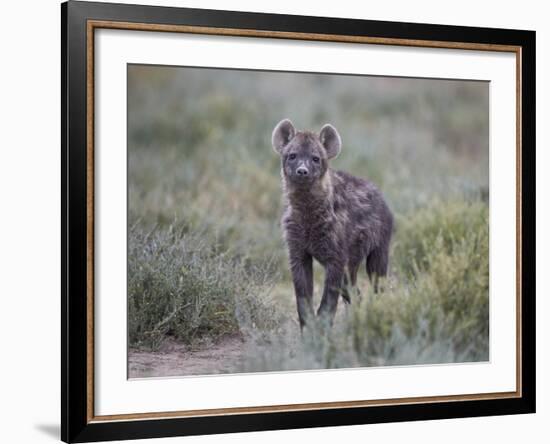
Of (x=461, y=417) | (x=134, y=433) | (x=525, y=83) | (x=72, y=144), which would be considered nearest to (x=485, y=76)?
(x=525, y=83)

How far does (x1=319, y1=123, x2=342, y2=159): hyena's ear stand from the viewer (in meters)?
6.44

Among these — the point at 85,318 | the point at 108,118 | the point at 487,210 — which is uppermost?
the point at 108,118

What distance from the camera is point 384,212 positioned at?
7.05 m

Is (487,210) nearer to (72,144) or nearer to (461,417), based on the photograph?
(461,417)

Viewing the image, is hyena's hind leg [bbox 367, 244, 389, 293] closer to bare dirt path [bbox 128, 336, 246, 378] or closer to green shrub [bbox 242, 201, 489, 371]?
green shrub [bbox 242, 201, 489, 371]

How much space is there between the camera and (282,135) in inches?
253

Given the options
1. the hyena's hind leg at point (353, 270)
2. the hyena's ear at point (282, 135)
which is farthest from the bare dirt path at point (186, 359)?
the hyena's ear at point (282, 135)

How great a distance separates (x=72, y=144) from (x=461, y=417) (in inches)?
109

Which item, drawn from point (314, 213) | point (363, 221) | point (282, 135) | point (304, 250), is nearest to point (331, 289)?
point (304, 250)

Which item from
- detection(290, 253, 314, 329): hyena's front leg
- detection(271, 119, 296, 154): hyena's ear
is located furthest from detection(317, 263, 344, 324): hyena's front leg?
detection(271, 119, 296, 154): hyena's ear

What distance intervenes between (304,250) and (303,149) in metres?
0.66

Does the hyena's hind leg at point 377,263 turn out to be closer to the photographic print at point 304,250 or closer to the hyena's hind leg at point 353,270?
the photographic print at point 304,250

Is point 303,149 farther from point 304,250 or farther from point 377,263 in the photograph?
point 377,263

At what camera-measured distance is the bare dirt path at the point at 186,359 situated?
18.2 feet
